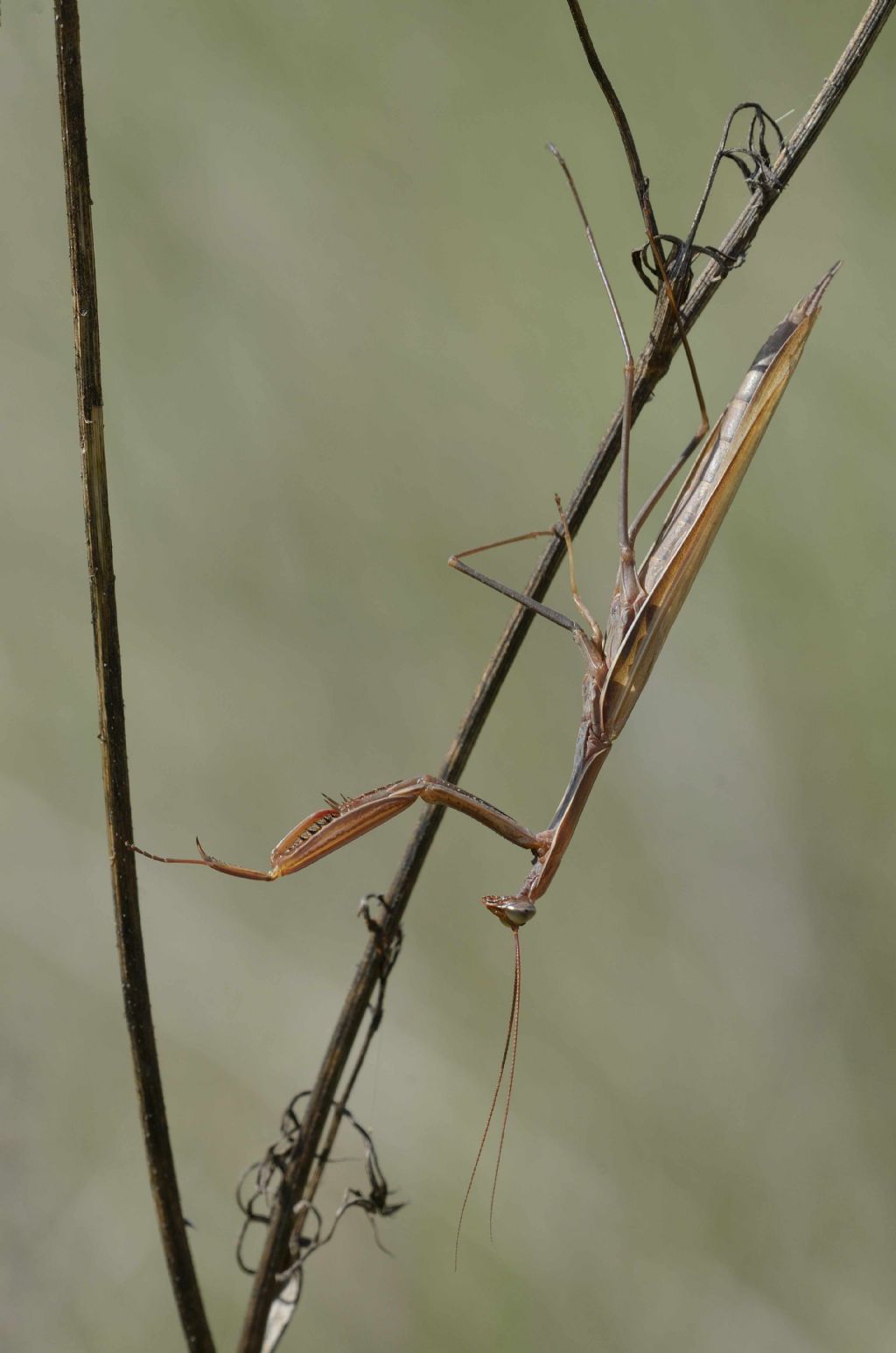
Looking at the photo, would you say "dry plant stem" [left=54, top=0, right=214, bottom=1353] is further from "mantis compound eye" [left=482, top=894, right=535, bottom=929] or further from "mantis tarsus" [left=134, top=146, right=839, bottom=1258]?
"mantis compound eye" [left=482, top=894, right=535, bottom=929]

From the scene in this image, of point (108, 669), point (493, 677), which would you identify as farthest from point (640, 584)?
point (108, 669)

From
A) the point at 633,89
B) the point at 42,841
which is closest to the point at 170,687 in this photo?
the point at 42,841

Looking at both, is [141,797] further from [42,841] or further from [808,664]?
[808,664]

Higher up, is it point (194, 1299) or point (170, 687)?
point (170, 687)

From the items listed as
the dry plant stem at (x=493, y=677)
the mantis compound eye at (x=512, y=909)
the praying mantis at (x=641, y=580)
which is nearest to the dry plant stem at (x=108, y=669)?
the dry plant stem at (x=493, y=677)

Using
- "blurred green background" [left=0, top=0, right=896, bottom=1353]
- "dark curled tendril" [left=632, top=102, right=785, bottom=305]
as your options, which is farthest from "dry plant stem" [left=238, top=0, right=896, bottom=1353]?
"blurred green background" [left=0, top=0, right=896, bottom=1353]

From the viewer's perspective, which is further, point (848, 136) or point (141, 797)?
point (141, 797)

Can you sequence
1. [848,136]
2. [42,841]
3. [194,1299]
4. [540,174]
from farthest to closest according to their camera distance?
[42,841] < [540,174] < [848,136] < [194,1299]
